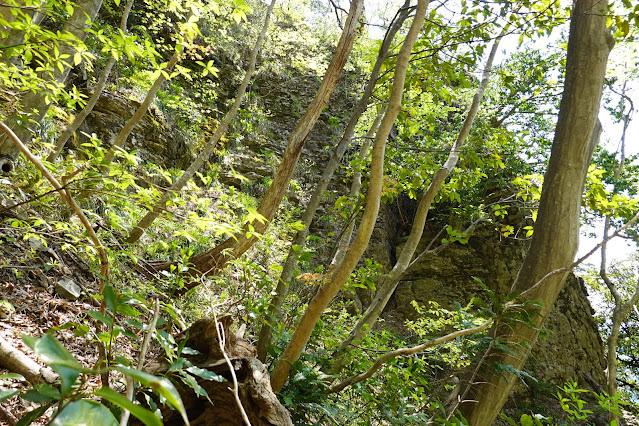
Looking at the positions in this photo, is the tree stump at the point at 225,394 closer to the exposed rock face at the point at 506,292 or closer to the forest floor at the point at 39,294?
the forest floor at the point at 39,294

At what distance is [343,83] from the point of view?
1355 cm

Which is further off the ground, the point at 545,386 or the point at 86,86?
the point at 86,86

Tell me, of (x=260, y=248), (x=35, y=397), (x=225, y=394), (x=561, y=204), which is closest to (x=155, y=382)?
(x=35, y=397)

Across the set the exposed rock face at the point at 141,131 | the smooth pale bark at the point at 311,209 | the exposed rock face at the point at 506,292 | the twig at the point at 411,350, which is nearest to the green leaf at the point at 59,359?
the twig at the point at 411,350

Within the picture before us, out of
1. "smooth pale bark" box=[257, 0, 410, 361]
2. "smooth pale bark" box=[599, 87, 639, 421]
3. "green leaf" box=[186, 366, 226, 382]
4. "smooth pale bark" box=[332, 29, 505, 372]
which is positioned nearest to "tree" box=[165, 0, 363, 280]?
"smooth pale bark" box=[257, 0, 410, 361]

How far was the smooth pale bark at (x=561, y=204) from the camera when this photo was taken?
2.39 metres

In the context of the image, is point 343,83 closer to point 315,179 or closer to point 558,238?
point 315,179

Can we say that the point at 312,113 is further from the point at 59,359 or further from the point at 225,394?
the point at 59,359

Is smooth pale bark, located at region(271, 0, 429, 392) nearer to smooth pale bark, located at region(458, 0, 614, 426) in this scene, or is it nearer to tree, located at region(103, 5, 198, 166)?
smooth pale bark, located at region(458, 0, 614, 426)

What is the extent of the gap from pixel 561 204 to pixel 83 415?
2879 millimetres

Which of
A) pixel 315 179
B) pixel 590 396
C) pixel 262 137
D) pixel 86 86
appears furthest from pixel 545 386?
pixel 86 86

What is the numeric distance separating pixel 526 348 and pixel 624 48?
10.6 metres

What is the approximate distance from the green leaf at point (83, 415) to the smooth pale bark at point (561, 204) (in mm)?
2299

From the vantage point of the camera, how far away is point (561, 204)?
256cm
